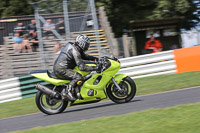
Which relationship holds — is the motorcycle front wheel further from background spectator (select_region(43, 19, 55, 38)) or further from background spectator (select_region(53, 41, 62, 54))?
background spectator (select_region(43, 19, 55, 38))

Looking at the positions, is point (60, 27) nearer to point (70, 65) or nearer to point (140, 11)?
point (70, 65)

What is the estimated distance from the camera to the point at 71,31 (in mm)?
13617

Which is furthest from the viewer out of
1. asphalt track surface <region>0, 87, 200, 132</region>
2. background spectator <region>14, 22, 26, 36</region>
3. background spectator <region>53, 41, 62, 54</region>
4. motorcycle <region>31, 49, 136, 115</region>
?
background spectator <region>14, 22, 26, 36</region>

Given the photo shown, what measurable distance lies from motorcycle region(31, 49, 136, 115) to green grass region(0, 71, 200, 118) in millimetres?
994

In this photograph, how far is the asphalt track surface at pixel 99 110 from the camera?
7.00 meters

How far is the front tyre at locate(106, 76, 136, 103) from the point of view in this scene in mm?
7820

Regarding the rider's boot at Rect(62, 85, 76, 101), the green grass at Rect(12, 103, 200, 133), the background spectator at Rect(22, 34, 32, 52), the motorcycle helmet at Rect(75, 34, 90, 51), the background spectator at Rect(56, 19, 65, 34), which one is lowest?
the green grass at Rect(12, 103, 200, 133)

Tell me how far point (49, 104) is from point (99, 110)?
1179 mm

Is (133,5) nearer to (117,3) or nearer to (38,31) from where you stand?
(117,3)

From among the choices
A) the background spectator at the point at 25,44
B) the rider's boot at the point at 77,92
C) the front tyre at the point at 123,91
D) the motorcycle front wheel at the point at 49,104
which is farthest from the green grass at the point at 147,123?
the background spectator at the point at 25,44

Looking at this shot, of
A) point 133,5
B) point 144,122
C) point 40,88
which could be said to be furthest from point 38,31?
point 133,5

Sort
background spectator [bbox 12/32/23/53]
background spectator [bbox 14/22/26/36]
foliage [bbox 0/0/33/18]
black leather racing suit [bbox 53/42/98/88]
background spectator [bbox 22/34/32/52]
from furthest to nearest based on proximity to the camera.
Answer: foliage [bbox 0/0/33/18] → background spectator [bbox 14/22/26/36] → background spectator [bbox 12/32/23/53] → background spectator [bbox 22/34/32/52] → black leather racing suit [bbox 53/42/98/88]

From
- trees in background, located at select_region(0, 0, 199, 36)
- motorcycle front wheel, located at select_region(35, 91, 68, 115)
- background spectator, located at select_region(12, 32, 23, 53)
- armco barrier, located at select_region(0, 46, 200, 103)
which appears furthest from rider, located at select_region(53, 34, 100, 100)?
trees in background, located at select_region(0, 0, 199, 36)

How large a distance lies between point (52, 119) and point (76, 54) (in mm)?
1472
